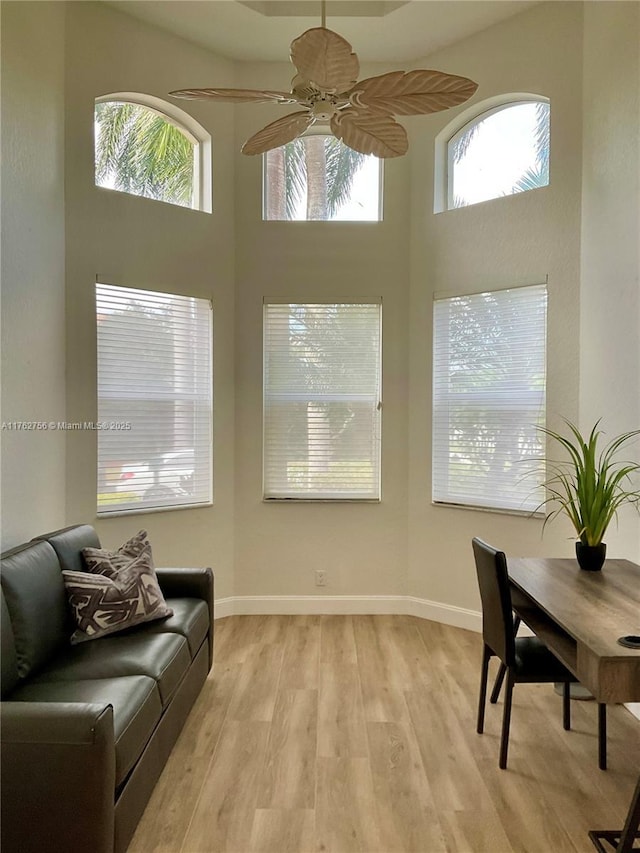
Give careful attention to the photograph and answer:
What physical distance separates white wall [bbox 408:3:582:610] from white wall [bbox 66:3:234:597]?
4.63 ft

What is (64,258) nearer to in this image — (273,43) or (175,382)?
(175,382)

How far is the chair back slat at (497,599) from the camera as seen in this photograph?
2.24 m

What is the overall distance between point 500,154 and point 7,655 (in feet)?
13.4

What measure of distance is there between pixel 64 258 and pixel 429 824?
11.3 feet

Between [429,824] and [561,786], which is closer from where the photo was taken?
[429,824]

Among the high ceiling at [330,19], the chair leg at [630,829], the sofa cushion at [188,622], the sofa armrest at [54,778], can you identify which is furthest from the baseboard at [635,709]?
the high ceiling at [330,19]

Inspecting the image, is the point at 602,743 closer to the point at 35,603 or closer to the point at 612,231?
the point at 35,603

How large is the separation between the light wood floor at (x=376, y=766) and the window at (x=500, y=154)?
3.14 m

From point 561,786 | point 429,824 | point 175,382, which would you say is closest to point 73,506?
point 175,382

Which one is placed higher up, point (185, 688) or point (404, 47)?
point (404, 47)

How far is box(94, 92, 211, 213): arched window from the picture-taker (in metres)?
3.62

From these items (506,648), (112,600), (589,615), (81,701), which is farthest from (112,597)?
(589,615)

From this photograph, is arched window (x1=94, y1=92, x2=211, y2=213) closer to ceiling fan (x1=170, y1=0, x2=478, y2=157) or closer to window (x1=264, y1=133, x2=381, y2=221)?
window (x1=264, y1=133, x2=381, y2=221)

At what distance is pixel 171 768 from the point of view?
2.29 meters
